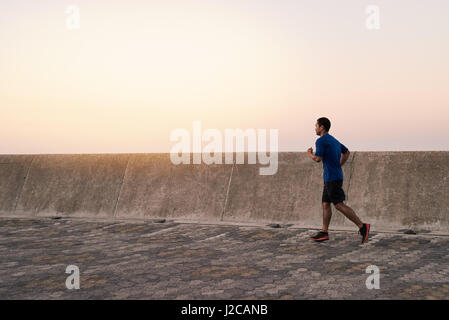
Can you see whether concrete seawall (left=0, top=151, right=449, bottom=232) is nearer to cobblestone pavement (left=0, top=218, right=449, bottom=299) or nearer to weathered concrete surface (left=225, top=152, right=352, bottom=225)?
weathered concrete surface (left=225, top=152, right=352, bottom=225)

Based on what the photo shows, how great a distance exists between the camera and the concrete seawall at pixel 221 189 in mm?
7273

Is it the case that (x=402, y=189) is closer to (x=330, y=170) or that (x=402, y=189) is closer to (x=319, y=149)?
(x=330, y=170)

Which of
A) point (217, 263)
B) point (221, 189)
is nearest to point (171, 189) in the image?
point (221, 189)

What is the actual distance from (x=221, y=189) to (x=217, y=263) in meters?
3.66

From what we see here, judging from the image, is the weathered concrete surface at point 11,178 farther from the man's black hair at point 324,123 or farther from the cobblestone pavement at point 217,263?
→ the man's black hair at point 324,123

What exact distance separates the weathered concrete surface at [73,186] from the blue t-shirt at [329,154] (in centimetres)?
484

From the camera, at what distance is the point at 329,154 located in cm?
631

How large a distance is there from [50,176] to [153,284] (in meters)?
7.01

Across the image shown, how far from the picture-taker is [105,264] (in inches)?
201
